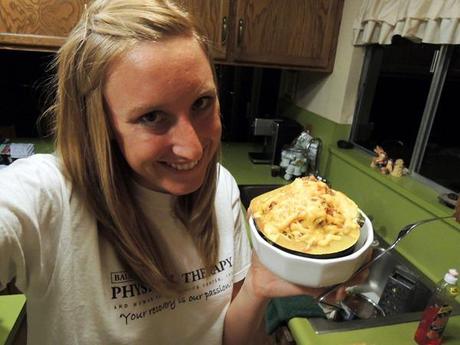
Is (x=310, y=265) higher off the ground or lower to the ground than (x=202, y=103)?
lower

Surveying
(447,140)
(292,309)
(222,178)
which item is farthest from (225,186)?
(447,140)

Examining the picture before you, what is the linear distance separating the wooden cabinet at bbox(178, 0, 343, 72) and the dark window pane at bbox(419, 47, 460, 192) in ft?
2.24

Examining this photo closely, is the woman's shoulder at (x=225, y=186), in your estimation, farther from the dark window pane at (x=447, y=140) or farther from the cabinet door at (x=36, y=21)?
the cabinet door at (x=36, y=21)

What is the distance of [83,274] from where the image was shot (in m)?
0.59

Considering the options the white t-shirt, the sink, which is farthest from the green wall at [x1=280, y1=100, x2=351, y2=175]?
the white t-shirt

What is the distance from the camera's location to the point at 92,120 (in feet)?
1.81

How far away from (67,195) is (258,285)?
1.31 feet

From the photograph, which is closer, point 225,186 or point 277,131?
point 225,186

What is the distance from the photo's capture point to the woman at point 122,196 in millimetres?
512

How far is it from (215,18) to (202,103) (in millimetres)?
1334

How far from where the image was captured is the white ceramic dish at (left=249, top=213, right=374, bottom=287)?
520 mm

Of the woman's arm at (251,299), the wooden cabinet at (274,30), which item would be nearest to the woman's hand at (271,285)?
the woman's arm at (251,299)

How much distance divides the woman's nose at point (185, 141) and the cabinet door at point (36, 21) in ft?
4.60

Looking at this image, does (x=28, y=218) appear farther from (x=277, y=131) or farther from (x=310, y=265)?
(x=277, y=131)
